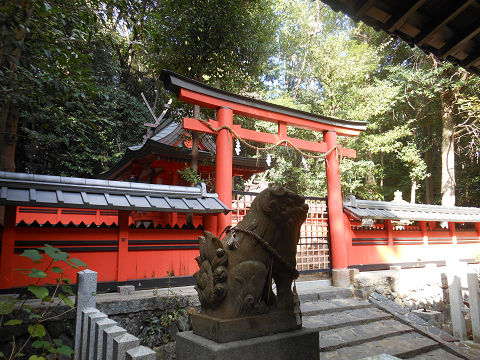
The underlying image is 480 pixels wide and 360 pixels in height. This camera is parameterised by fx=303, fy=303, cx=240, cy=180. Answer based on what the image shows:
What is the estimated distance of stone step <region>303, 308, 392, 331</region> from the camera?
5.18 meters

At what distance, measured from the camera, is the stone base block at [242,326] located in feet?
8.54

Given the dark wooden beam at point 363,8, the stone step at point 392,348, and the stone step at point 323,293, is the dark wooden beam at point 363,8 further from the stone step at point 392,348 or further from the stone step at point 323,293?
the stone step at point 323,293

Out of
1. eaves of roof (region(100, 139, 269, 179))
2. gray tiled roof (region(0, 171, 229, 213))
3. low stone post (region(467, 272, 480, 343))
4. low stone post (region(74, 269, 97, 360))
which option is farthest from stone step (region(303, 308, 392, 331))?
eaves of roof (region(100, 139, 269, 179))

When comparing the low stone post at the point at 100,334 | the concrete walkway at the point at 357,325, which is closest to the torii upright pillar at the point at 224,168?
the concrete walkway at the point at 357,325

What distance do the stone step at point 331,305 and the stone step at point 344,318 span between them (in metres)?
0.07

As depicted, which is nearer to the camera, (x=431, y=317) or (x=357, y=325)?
(x=357, y=325)

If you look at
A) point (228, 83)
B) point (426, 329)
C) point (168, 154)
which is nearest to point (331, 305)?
point (426, 329)

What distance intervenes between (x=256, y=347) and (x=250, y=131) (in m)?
5.16

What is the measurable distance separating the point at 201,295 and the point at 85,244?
334 centimetres

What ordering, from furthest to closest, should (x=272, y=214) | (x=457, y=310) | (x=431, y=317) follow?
(x=431, y=317), (x=457, y=310), (x=272, y=214)

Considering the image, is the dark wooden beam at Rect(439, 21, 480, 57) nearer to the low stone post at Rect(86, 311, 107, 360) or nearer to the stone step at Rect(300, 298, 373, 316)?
the low stone post at Rect(86, 311, 107, 360)

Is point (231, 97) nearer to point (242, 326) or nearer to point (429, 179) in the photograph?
point (242, 326)

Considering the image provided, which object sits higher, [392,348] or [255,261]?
[255,261]

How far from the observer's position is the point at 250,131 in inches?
278
